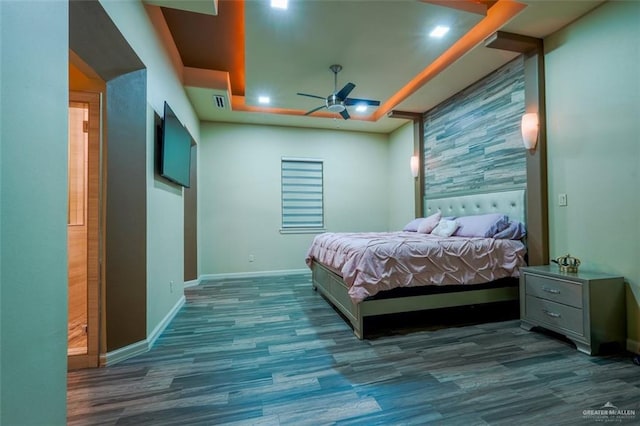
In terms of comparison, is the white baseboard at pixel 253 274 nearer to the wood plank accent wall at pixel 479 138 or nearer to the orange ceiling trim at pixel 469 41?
the wood plank accent wall at pixel 479 138

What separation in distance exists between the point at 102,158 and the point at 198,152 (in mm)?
2894

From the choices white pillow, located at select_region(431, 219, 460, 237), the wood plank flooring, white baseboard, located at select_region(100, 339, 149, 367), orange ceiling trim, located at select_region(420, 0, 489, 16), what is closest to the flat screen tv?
white baseboard, located at select_region(100, 339, 149, 367)

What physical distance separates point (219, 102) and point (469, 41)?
11.1ft

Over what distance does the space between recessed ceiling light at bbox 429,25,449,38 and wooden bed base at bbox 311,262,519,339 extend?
2.60 m

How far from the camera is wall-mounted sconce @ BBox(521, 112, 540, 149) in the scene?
2893mm

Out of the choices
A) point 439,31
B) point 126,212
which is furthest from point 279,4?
point 126,212

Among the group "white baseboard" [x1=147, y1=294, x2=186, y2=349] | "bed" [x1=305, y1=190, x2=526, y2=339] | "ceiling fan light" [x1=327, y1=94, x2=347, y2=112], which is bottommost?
"white baseboard" [x1=147, y1=294, x2=186, y2=349]

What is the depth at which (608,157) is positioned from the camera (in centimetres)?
234

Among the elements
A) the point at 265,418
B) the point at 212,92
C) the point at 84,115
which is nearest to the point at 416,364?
the point at 265,418

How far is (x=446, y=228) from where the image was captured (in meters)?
3.63

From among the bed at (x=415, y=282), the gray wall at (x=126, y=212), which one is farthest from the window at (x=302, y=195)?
the gray wall at (x=126, y=212)

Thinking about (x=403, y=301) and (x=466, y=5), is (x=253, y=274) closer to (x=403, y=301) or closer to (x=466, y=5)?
(x=403, y=301)

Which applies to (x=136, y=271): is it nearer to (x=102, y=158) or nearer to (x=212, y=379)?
(x=102, y=158)

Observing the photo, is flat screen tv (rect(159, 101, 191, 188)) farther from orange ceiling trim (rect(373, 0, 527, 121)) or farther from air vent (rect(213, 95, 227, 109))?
orange ceiling trim (rect(373, 0, 527, 121))
